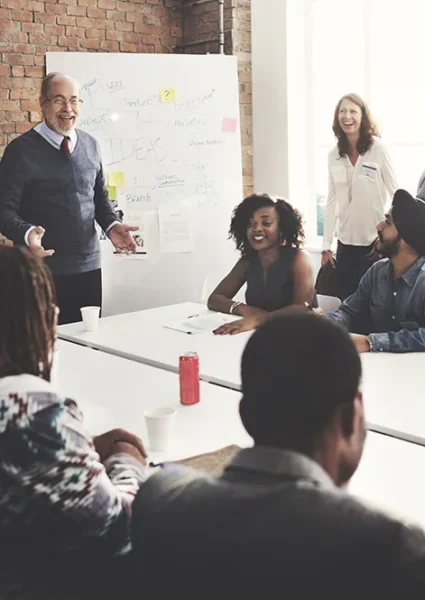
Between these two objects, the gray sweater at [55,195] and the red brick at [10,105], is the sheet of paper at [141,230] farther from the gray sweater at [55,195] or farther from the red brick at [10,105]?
the red brick at [10,105]

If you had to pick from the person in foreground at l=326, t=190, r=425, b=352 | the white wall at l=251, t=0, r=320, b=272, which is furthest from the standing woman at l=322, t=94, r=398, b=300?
the person in foreground at l=326, t=190, r=425, b=352

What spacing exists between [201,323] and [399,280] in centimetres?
87

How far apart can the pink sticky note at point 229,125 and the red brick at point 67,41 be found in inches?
43.8

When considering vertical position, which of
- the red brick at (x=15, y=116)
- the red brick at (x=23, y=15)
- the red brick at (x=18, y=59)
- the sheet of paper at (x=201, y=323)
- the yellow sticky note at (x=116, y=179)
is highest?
the red brick at (x=23, y=15)

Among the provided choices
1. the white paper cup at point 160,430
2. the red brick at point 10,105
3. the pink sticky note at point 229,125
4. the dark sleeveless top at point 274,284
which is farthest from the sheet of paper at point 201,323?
the red brick at point 10,105

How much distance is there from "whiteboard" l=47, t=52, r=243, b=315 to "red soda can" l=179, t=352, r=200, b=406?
2.71 meters

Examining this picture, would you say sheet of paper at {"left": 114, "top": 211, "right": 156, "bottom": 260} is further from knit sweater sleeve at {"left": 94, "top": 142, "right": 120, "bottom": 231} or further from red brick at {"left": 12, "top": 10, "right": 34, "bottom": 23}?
red brick at {"left": 12, "top": 10, "right": 34, "bottom": 23}

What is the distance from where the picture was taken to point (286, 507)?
79 cm

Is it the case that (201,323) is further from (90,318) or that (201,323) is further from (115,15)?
(115,15)

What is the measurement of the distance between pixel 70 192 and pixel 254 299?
3.66ft

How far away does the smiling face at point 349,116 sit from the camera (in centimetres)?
442

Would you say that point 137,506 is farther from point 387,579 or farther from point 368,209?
point 368,209

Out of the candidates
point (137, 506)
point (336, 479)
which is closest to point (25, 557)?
point (137, 506)

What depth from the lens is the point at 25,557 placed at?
4.00ft
